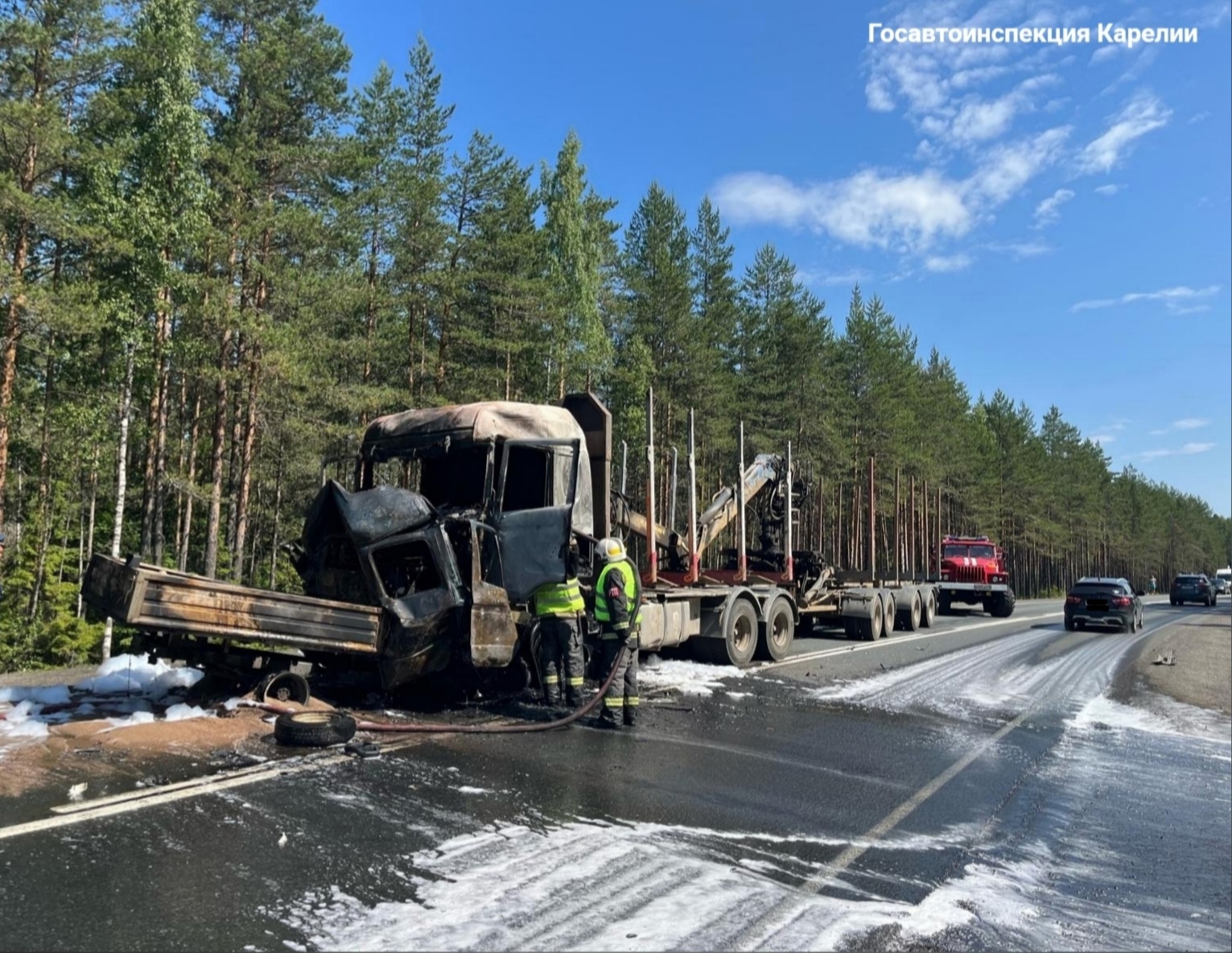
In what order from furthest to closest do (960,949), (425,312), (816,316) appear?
(816,316) → (425,312) → (960,949)

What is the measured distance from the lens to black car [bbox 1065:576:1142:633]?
845 inches

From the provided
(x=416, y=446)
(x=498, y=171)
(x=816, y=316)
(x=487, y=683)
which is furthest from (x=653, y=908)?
(x=816, y=316)

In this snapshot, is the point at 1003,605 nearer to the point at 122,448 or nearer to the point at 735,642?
the point at 735,642

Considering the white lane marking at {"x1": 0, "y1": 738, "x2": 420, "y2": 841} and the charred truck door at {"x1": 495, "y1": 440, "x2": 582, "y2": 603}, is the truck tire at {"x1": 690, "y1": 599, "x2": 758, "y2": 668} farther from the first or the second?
the white lane marking at {"x1": 0, "y1": 738, "x2": 420, "y2": 841}

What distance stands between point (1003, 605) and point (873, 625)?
13622 mm

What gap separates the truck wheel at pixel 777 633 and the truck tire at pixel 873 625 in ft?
13.0

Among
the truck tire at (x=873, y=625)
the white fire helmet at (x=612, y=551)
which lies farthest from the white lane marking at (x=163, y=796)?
the truck tire at (x=873, y=625)

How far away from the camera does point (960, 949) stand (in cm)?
337

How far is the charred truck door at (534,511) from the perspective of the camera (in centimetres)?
755

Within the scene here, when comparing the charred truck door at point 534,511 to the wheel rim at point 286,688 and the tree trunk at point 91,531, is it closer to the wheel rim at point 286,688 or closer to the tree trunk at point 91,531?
the wheel rim at point 286,688

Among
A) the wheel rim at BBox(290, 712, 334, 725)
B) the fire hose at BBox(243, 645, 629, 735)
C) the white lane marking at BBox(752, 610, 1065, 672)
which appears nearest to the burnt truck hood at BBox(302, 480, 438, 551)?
the wheel rim at BBox(290, 712, 334, 725)

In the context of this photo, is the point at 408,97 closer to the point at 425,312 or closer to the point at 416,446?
the point at 425,312

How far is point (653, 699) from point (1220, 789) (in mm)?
4961

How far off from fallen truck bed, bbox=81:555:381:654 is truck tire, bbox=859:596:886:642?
13.3 m
